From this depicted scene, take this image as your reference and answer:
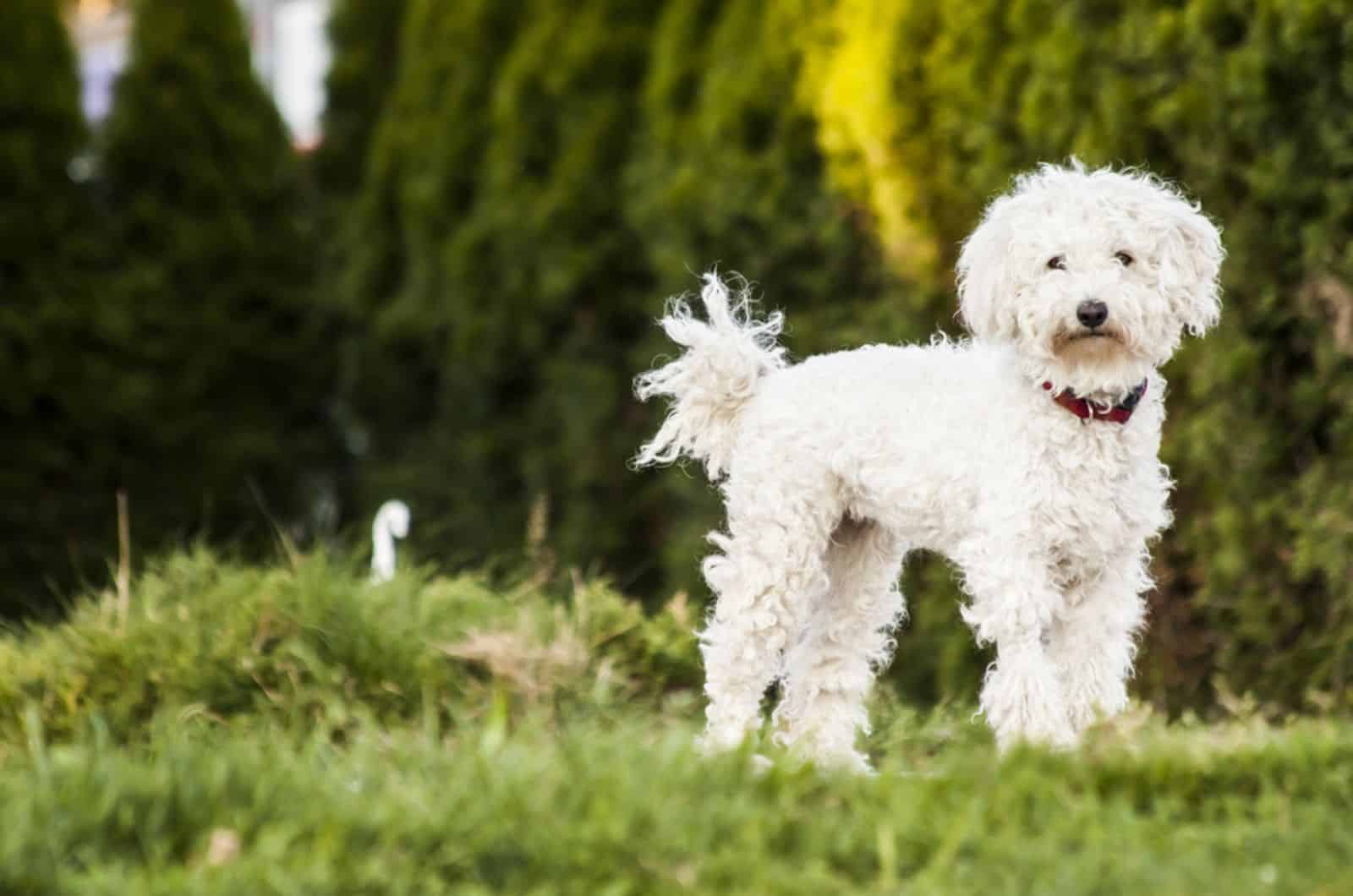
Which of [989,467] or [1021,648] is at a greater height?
[989,467]

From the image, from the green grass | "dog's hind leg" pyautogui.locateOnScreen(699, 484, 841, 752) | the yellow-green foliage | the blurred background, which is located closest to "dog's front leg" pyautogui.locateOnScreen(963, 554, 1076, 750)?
the green grass

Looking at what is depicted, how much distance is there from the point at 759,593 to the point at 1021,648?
0.73m

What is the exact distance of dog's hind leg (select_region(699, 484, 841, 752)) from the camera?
4.74 metres

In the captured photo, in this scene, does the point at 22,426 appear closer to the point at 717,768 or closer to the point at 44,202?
the point at 44,202

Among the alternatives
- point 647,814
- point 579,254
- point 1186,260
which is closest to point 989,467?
point 1186,260

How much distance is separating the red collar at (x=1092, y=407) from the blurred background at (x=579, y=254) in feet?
4.16

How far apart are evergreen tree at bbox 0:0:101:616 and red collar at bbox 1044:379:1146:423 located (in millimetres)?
6937

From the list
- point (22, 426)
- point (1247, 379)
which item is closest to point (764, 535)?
point (1247, 379)

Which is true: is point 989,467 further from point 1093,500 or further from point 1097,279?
point 1097,279

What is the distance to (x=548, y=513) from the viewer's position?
9734 mm

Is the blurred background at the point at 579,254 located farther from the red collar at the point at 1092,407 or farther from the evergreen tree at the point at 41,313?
the red collar at the point at 1092,407

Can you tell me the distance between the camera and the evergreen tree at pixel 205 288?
1066 cm

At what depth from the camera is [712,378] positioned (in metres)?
4.96

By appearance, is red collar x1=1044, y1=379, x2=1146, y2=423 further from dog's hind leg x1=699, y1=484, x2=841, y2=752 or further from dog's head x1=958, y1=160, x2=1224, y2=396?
dog's hind leg x1=699, y1=484, x2=841, y2=752
